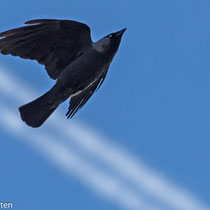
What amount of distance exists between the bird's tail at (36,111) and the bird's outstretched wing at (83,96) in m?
0.57

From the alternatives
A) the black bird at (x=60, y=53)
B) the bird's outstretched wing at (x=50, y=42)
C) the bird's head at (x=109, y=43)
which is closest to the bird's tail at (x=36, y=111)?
the black bird at (x=60, y=53)

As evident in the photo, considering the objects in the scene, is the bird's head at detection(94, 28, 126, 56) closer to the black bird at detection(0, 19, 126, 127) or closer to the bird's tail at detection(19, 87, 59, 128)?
the black bird at detection(0, 19, 126, 127)

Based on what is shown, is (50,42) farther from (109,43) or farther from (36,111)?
(36,111)

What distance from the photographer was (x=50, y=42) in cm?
2280

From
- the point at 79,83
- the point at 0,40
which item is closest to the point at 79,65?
the point at 79,83

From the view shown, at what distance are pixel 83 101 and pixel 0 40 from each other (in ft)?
7.56

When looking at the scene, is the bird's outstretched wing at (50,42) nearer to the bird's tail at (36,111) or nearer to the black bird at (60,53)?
the black bird at (60,53)

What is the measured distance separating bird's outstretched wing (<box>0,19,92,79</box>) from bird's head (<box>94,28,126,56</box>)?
40 cm

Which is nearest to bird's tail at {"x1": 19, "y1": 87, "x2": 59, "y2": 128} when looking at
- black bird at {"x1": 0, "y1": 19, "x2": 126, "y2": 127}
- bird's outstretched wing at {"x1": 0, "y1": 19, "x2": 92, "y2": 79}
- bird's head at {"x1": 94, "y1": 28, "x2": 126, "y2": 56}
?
black bird at {"x1": 0, "y1": 19, "x2": 126, "y2": 127}

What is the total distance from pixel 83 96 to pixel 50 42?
1.43 meters

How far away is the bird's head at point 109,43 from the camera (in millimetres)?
22344

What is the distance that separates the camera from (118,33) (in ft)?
74.2

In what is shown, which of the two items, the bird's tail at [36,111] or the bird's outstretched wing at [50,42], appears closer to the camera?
the bird's outstretched wing at [50,42]

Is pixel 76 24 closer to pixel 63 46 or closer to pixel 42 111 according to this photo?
pixel 63 46
